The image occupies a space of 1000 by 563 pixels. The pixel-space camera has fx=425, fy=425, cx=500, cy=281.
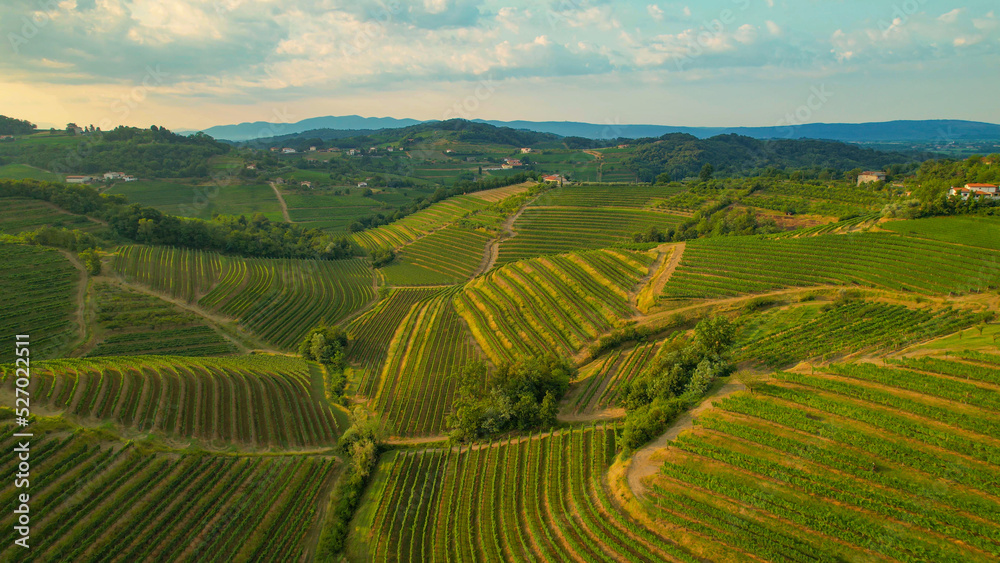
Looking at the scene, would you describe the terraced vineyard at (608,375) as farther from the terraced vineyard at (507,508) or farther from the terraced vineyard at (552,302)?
the terraced vineyard at (507,508)

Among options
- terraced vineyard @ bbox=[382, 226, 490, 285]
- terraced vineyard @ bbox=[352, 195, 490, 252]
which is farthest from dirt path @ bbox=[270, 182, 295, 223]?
terraced vineyard @ bbox=[382, 226, 490, 285]

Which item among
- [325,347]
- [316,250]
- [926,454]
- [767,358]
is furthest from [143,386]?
[316,250]

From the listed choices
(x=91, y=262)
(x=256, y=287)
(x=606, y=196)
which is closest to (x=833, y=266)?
(x=606, y=196)

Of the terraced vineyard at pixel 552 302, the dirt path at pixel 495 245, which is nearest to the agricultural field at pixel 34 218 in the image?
the dirt path at pixel 495 245

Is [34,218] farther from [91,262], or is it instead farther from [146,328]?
[146,328]

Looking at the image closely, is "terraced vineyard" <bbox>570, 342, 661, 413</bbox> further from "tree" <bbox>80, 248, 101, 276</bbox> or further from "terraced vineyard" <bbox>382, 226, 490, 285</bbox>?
"tree" <bbox>80, 248, 101, 276</bbox>
